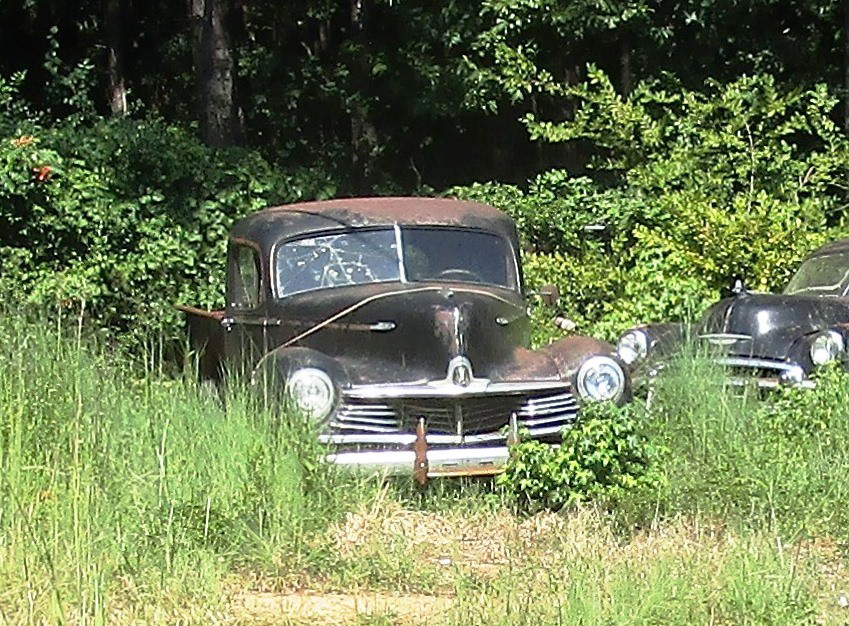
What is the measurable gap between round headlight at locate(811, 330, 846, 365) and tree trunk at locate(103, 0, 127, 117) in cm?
1826

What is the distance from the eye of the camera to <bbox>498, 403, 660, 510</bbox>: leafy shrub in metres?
7.27

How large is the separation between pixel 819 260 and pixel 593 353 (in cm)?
376

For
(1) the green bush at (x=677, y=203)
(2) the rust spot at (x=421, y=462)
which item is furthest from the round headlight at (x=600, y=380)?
(1) the green bush at (x=677, y=203)

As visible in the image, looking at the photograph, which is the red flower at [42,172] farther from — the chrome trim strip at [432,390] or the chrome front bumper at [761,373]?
the chrome front bumper at [761,373]

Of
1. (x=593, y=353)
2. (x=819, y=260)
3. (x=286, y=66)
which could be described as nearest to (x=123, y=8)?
(x=286, y=66)

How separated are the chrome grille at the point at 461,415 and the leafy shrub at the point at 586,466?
0.47m

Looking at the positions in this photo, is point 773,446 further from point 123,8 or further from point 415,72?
point 123,8

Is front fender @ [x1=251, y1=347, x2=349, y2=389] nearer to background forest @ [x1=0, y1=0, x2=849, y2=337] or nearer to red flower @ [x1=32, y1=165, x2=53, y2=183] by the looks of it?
background forest @ [x1=0, y1=0, x2=849, y2=337]

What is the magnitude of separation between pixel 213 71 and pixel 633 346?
925 centimetres

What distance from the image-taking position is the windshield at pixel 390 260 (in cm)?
912

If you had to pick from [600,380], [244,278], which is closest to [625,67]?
[244,278]

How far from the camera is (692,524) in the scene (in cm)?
680

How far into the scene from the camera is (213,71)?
18125 mm

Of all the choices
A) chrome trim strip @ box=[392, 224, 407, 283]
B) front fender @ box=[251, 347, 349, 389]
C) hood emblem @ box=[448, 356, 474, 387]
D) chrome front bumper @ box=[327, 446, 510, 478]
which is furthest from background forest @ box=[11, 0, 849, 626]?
chrome trim strip @ box=[392, 224, 407, 283]
